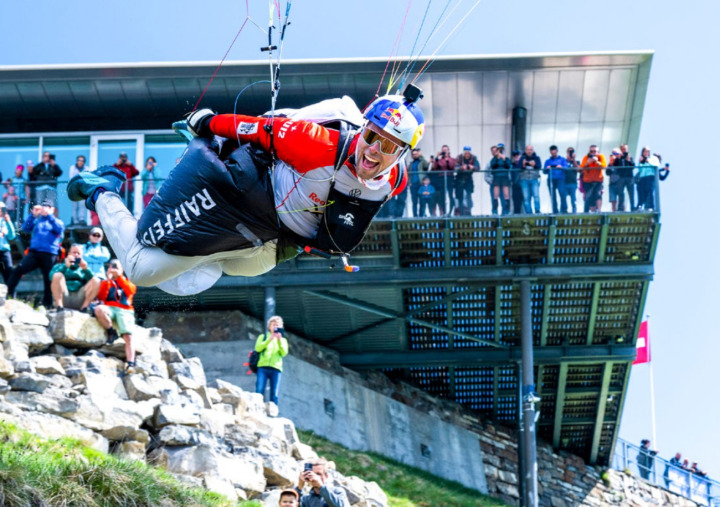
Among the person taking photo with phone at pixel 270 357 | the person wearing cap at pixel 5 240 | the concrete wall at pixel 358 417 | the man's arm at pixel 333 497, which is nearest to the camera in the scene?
the man's arm at pixel 333 497

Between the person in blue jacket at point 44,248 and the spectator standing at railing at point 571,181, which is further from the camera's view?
the spectator standing at railing at point 571,181

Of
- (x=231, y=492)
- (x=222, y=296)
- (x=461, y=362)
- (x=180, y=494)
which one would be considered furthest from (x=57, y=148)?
(x=180, y=494)

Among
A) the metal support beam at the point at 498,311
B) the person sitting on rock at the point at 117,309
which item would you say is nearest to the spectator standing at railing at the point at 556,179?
the metal support beam at the point at 498,311

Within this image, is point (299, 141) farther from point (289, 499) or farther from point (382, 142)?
point (289, 499)

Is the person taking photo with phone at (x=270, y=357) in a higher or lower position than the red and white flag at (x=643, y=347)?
higher

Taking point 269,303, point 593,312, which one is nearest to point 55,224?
point 269,303

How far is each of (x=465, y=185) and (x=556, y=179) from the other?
1447 millimetres

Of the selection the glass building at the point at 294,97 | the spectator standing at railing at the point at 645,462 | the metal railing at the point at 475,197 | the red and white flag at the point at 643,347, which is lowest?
the spectator standing at railing at the point at 645,462

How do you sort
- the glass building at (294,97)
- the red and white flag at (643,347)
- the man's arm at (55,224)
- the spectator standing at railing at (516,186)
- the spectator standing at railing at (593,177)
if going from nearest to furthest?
the man's arm at (55,224) < the spectator standing at railing at (593,177) < the spectator standing at railing at (516,186) < the glass building at (294,97) < the red and white flag at (643,347)

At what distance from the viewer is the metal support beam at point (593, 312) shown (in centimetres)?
2339

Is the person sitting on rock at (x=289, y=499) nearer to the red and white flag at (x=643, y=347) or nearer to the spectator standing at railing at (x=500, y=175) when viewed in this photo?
the spectator standing at railing at (x=500, y=175)

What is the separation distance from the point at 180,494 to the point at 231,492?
81.4 inches

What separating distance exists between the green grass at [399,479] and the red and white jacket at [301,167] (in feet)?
33.7

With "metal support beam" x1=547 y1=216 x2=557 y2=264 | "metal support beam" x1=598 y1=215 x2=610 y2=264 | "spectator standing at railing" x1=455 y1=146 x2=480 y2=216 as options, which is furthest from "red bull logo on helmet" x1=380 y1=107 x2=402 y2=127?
"metal support beam" x1=598 y1=215 x2=610 y2=264
